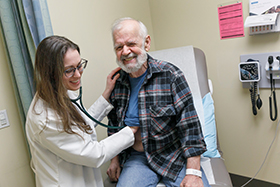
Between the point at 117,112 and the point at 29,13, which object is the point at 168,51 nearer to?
the point at 117,112


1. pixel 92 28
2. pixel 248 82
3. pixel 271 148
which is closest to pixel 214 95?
pixel 248 82

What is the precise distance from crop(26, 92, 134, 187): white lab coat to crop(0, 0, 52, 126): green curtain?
0.28 m

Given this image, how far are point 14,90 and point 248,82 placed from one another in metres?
1.60

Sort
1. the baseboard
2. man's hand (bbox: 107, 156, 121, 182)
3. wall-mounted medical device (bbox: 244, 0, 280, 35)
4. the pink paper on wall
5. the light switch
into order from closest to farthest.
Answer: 1. the light switch
2. man's hand (bbox: 107, 156, 121, 182)
3. wall-mounted medical device (bbox: 244, 0, 280, 35)
4. the pink paper on wall
5. the baseboard

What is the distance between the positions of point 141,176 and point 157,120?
30 cm

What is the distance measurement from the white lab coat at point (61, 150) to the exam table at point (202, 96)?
0.34 m

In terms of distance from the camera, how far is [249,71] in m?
1.67

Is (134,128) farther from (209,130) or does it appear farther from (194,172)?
(209,130)

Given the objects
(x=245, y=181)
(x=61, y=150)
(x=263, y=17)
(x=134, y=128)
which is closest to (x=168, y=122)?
(x=134, y=128)

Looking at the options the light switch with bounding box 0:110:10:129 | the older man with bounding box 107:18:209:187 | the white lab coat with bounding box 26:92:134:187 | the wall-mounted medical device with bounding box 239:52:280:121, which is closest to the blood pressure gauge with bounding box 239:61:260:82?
→ the wall-mounted medical device with bounding box 239:52:280:121

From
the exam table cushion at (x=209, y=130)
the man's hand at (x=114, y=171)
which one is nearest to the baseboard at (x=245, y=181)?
the exam table cushion at (x=209, y=130)

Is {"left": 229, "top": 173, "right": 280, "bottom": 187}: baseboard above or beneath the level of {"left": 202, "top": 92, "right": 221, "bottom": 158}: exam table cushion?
beneath

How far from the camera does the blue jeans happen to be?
1140 mm

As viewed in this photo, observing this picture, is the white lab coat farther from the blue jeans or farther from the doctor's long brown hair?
the blue jeans
